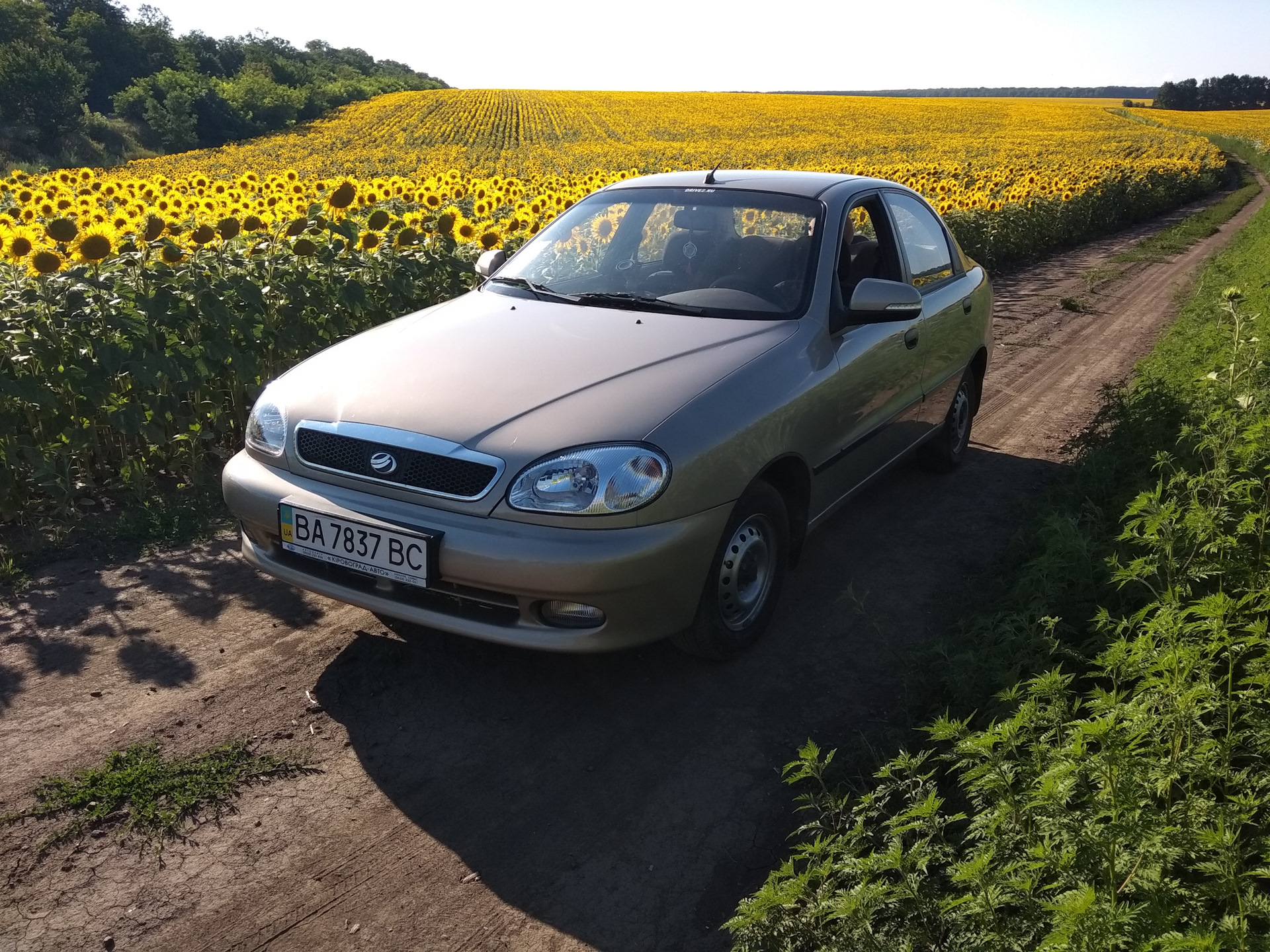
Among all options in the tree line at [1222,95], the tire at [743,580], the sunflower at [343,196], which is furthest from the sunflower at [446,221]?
the tree line at [1222,95]

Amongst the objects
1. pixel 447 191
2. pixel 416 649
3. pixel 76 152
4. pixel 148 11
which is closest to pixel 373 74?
pixel 148 11

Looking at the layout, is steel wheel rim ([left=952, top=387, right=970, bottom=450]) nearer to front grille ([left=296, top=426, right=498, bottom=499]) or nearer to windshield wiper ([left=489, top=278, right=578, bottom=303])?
windshield wiper ([left=489, top=278, right=578, bottom=303])

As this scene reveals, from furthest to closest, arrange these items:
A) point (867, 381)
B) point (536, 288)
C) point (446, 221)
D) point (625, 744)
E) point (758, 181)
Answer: point (446, 221) → point (758, 181) → point (536, 288) → point (867, 381) → point (625, 744)

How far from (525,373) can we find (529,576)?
819mm

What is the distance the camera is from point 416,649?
3.74 metres

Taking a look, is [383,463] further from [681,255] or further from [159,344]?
[159,344]

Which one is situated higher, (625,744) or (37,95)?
(37,95)

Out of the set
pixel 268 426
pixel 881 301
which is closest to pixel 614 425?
pixel 268 426

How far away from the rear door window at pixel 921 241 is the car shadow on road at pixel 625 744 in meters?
1.58

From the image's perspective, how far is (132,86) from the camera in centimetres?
Result: 5984

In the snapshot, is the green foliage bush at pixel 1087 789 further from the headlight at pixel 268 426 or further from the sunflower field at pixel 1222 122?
the sunflower field at pixel 1222 122

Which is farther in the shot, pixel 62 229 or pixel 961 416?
pixel 961 416

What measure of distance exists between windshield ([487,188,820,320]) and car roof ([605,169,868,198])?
2.4 inches

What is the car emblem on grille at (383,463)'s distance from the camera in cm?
313
